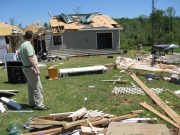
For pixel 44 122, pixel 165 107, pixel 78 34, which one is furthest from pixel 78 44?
pixel 44 122

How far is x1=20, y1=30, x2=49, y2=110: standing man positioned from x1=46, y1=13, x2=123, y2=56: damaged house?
12.5m

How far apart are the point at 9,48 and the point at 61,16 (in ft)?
18.9

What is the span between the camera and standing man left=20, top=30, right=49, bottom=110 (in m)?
4.72

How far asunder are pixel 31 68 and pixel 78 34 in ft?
44.3

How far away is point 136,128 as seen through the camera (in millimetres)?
3434

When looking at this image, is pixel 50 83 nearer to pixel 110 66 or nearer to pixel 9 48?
pixel 110 66

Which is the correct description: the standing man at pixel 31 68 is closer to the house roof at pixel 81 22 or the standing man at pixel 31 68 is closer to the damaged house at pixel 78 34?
the damaged house at pixel 78 34

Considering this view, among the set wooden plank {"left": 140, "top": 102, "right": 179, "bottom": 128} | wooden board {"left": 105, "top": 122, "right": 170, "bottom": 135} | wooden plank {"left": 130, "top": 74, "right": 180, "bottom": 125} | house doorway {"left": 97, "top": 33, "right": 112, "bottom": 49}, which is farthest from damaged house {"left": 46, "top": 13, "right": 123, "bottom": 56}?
wooden board {"left": 105, "top": 122, "right": 170, "bottom": 135}

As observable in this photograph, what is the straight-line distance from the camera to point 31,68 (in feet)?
15.9

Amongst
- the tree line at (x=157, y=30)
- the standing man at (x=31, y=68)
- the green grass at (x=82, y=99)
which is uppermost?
the tree line at (x=157, y=30)

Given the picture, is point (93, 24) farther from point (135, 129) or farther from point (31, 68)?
point (135, 129)

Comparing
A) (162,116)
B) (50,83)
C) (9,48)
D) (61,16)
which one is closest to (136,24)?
(61,16)

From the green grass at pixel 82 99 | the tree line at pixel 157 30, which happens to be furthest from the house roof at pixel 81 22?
the tree line at pixel 157 30

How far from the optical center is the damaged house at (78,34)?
1753 centimetres
